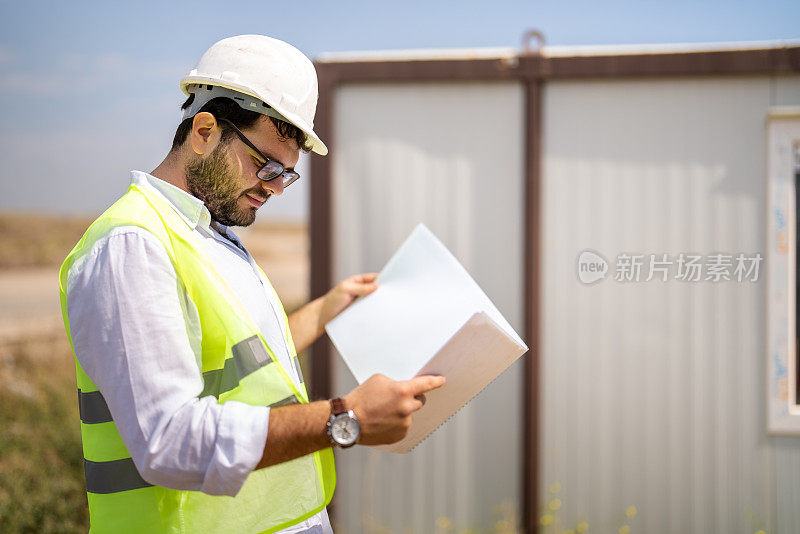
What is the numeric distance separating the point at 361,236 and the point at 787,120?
233 centimetres

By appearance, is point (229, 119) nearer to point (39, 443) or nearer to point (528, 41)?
point (528, 41)

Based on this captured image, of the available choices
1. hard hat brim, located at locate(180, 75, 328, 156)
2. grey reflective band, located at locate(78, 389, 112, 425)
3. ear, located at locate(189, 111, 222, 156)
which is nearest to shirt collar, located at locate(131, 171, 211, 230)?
ear, located at locate(189, 111, 222, 156)

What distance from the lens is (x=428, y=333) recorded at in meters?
1.60

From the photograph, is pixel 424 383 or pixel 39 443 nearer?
pixel 424 383

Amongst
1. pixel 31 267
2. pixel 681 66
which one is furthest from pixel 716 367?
pixel 31 267

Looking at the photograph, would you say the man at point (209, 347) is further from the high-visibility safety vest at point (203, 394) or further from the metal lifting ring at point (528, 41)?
the metal lifting ring at point (528, 41)

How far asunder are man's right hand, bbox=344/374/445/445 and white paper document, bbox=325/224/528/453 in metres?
0.17

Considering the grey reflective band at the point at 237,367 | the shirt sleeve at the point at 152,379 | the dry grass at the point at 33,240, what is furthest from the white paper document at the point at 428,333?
the dry grass at the point at 33,240

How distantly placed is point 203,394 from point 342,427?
1.11 ft

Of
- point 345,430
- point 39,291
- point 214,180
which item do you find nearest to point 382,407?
point 345,430

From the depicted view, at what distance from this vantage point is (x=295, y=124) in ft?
4.70

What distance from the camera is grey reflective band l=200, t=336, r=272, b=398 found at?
4.22 ft

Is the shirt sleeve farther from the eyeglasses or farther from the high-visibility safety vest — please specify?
the eyeglasses

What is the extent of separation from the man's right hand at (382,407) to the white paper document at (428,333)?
0.17 metres
